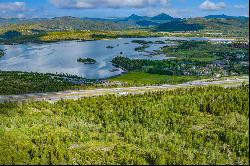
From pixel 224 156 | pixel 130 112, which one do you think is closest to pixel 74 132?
pixel 130 112

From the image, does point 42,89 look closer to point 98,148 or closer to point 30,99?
point 30,99

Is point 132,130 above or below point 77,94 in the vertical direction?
below

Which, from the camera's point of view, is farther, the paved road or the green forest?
the paved road

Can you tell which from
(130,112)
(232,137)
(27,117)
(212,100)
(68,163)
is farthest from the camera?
(212,100)

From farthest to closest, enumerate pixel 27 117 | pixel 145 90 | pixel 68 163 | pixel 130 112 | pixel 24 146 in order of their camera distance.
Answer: pixel 145 90 < pixel 130 112 < pixel 27 117 < pixel 24 146 < pixel 68 163

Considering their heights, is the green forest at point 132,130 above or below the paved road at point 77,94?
below

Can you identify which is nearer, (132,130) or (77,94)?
(132,130)

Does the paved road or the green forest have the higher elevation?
the paved road

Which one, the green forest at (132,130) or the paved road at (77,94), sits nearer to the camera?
the green forest at (132,130)
